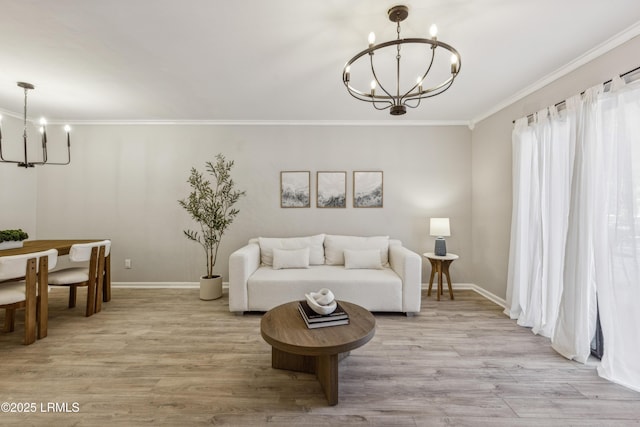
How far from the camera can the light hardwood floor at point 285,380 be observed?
5.61ft

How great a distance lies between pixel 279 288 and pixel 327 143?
7.50ft

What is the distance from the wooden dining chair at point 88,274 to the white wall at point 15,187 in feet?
5.19

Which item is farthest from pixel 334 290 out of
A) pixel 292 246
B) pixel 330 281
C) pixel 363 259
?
pixel 292 246

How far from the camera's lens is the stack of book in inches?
81.8

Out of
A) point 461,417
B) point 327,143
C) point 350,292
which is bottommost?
point 461,417

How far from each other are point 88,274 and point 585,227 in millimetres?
5020

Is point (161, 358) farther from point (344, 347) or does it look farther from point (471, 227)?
point (471, 227)

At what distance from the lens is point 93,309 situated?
3.28 m

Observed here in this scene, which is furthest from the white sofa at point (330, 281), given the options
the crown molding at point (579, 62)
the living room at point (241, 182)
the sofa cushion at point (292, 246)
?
the crown molding at point (579, 62)

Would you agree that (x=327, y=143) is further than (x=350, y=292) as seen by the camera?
Yes

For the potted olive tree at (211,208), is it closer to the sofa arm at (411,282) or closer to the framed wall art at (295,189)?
the framed wall art at (295,189)

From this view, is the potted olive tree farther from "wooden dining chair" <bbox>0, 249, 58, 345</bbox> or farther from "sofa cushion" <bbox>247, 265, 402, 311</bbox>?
"wooden dining chair" <bbox>0, 249, 58, 345</bbox>

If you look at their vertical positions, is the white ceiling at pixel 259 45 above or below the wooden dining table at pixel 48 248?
above

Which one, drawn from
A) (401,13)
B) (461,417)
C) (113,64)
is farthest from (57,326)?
(401,13)
